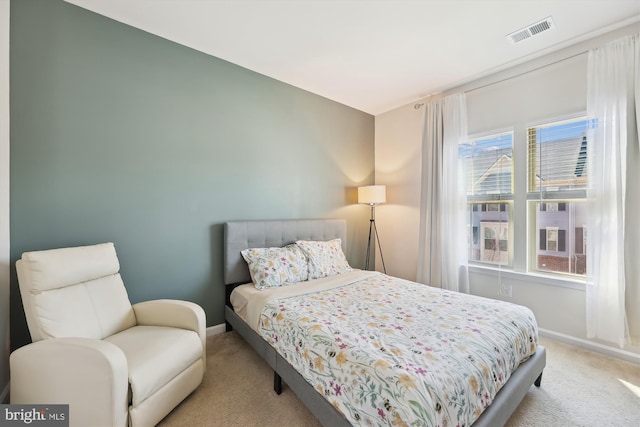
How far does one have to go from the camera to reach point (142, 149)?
2.30m

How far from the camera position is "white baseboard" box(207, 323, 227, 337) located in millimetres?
2663

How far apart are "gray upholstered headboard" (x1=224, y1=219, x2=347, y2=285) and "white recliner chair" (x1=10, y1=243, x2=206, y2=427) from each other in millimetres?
799

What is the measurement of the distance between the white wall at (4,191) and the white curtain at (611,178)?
4481 mm

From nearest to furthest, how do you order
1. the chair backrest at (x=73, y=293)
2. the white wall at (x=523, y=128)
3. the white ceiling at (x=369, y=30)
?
the chair backrest at (x=73, y=293)
the white ceiling at (x=369, y=30)
the white wall at (x=523, y=128)

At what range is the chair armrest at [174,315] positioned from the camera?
6.07 feet

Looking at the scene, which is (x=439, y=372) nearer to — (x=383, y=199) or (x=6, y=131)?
(x=383, y=199)

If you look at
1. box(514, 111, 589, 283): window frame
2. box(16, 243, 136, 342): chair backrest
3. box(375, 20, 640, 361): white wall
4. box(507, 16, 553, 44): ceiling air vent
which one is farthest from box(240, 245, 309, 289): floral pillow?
box(507, 16, 553, 44): ceiling air vent

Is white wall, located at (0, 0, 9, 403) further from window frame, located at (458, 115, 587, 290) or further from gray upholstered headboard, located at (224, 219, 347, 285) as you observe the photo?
window frame, located at (458, 115, 587, 290)

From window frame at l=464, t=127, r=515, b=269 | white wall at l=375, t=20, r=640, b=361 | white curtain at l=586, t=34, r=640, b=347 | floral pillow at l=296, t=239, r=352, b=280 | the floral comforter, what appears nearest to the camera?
the floral comforter

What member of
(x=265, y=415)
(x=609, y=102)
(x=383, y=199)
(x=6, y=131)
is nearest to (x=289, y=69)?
(x=383, y=199)

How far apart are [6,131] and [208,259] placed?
1.69m

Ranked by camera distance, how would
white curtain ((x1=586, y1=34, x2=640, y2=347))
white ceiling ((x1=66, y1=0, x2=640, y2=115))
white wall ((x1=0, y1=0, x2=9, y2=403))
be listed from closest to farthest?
white wall ((x1=0, y1=0, x2=9, y2=403))
white ceiling ((x1=66, y1=0, x2=640, y2=115))
white curtain ((x1=586, y1=34, x2=640, y2=347))

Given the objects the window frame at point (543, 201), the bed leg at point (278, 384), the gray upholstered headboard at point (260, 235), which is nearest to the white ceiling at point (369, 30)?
→ the window frame at point (543, 201)

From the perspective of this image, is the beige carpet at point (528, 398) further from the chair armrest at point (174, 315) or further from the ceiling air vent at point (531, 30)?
the ceiling air vent at point (531, 30)
